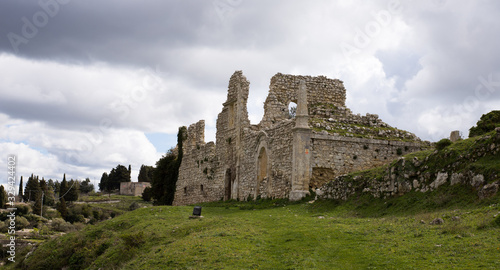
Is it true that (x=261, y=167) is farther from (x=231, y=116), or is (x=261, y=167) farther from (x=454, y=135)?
(x=454, y=135)

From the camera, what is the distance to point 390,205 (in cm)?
1588

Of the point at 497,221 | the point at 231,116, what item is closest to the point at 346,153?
the point at 231,116

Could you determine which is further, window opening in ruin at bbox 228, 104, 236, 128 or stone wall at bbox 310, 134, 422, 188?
window opening in ruin at bbox 228, 104, 236, 128

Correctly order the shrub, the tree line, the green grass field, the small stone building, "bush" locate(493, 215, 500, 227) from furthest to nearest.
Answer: the small stone building
the tree line
the shrub
"bush" locate(493, 215, 500, 227)
the green grass field

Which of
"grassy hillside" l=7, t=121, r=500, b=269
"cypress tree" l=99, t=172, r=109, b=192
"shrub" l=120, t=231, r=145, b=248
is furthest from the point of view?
"cypress tree" l=99, t=172, r=109, b=192

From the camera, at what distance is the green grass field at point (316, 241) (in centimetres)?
959

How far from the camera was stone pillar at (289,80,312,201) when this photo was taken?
2291 cm

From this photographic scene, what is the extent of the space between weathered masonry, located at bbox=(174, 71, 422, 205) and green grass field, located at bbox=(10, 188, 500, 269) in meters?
3.18

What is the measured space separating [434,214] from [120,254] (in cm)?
953

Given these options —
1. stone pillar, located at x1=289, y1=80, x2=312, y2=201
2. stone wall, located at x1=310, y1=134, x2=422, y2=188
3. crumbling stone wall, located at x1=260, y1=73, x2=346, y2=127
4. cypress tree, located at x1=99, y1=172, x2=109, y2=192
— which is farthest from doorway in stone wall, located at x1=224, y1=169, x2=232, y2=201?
cypress tree, located at x1=99, y1=172, x2=109, y2=192

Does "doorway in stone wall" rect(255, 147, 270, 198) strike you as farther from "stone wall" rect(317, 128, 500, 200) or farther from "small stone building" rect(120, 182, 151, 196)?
"small stone building" rect(120, 182, 151, 196)

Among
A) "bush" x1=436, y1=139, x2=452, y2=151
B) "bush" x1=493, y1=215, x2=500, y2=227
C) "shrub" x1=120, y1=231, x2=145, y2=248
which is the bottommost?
"shrub" x1=120, y1=231, x2=145, y2=248

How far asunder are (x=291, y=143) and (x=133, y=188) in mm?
82410

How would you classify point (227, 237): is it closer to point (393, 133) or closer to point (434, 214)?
point (434, 214)
